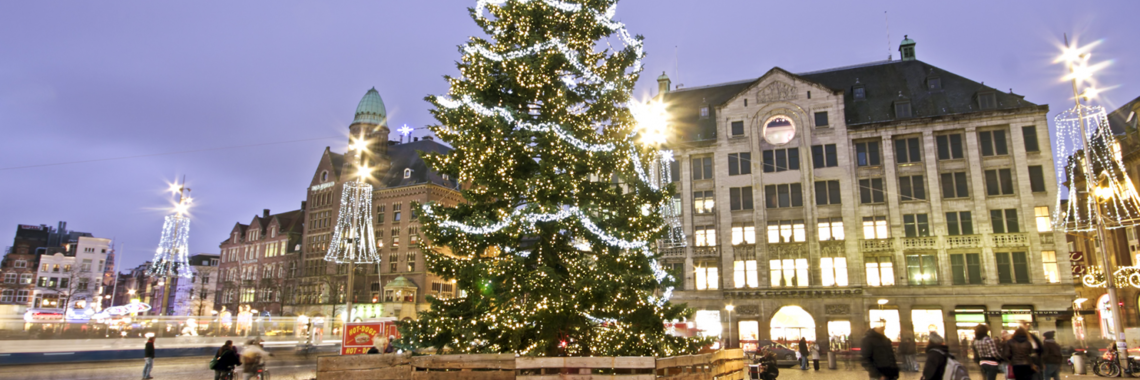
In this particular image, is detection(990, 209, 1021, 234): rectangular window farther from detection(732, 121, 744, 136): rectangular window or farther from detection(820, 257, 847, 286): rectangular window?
detection(732, 121, 744, 136): rectangular window

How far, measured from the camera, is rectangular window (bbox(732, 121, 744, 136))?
5031 centimetres

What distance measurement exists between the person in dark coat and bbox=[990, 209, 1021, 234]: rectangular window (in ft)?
125

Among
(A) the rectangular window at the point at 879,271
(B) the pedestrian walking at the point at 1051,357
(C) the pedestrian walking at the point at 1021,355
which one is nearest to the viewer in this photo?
(C) the pedestrian walking at the point at 1021,355

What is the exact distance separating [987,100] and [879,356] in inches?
1628

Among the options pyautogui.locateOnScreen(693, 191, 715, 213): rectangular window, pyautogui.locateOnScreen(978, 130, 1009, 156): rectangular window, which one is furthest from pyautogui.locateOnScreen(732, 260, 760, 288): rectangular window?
pyautogui.locateOnScreen(978, 130, 1009, 156): rectangular window

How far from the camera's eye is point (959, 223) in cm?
4456

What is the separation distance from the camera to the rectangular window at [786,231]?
47375mm

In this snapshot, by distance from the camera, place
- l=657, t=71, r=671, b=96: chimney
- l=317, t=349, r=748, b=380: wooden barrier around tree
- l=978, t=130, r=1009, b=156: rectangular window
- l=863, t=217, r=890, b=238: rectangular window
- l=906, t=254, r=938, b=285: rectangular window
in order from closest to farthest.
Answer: l=317, t=349, r=748, b=380: wooden barrier around tree < l=906, t=254, r=938, b=285: rectangular window < l=978, t=130, r=1009, b=156: rectangular window < l=863, t=217, r=890, b=238: rectangular window < l=657, t=71, r=671, b=96: chimney

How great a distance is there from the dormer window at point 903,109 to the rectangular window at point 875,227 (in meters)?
7.35

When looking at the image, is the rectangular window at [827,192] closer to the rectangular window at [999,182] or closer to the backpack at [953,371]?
the rectangular window at [999,182]

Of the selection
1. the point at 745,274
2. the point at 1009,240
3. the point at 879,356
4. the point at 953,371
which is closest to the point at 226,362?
the point at 879,356

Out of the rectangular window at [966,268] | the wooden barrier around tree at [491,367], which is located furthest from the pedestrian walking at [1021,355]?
→ the rectangular window at [966,268]

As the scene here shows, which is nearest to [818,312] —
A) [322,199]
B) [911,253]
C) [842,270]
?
[842,270]

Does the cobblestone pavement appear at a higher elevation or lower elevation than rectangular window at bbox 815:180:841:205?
lower
